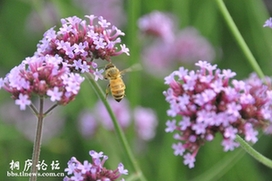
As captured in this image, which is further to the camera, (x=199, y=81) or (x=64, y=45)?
(x=64, y=45)

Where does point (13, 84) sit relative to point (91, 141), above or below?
below

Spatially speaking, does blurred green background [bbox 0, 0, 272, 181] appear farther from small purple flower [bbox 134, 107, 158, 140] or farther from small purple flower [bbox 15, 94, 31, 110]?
small purple flower [bbox 15, 94, 31, 110]

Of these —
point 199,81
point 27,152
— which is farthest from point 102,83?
point 199,81

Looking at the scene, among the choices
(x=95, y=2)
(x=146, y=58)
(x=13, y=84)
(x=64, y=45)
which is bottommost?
(x=13, y=84)

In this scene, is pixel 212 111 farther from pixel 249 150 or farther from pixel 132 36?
pixel 132 36

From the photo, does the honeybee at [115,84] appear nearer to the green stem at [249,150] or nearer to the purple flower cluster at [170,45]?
the green stem at [249,150]

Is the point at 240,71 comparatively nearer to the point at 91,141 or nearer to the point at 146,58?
the point at 146,58

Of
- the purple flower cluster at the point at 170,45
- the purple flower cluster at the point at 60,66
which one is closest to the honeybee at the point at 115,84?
the purple flower cluster at the point at 60,66
